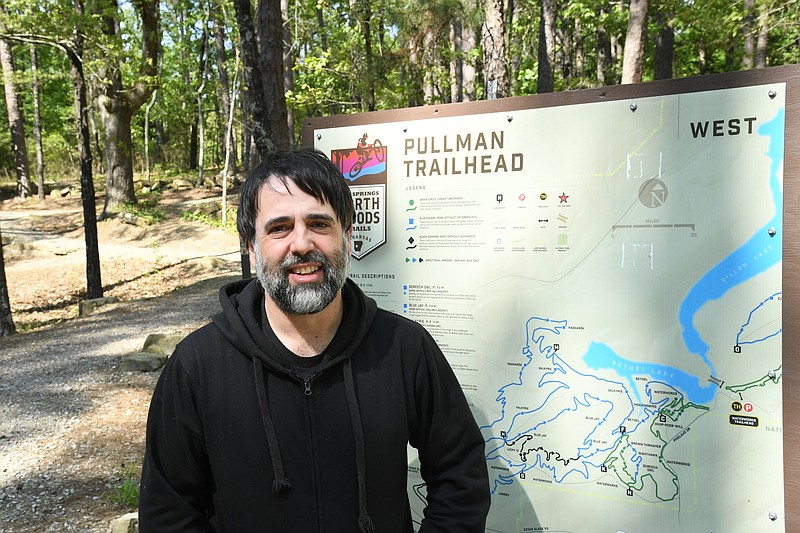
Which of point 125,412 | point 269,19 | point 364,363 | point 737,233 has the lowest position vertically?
point 125,412

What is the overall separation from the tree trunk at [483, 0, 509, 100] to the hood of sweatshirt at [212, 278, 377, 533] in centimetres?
714

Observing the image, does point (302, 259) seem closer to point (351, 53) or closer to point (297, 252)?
point (297, 252)

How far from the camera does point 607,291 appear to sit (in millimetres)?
2477

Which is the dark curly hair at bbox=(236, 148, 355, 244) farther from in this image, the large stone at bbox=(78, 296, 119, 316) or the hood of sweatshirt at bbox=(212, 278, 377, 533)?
the large stone at bbox=(78, 296, 119, 316)

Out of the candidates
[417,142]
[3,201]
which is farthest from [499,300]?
[3,201]

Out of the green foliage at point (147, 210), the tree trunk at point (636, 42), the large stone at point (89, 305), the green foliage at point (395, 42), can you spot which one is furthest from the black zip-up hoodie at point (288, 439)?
the green foliage at point (147, 210)

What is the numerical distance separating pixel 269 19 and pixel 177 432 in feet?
17.7

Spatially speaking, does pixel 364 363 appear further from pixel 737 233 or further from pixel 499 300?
pixel 737 233

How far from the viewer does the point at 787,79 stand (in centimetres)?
217

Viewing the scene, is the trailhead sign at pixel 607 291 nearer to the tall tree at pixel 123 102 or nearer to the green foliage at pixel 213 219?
the tall tree at pixel 123 102

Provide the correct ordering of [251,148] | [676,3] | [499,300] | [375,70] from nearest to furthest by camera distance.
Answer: [499,300]
[676,3]
[375,70]
[251,148]

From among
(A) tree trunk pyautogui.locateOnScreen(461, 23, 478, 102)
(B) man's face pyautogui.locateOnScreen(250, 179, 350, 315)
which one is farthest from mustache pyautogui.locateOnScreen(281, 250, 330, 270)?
(A) tree trunk pyautogui.locateOnScreen(461, 23, 478, 102)

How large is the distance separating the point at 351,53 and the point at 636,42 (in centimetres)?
790

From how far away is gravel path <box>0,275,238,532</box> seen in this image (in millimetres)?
4230
